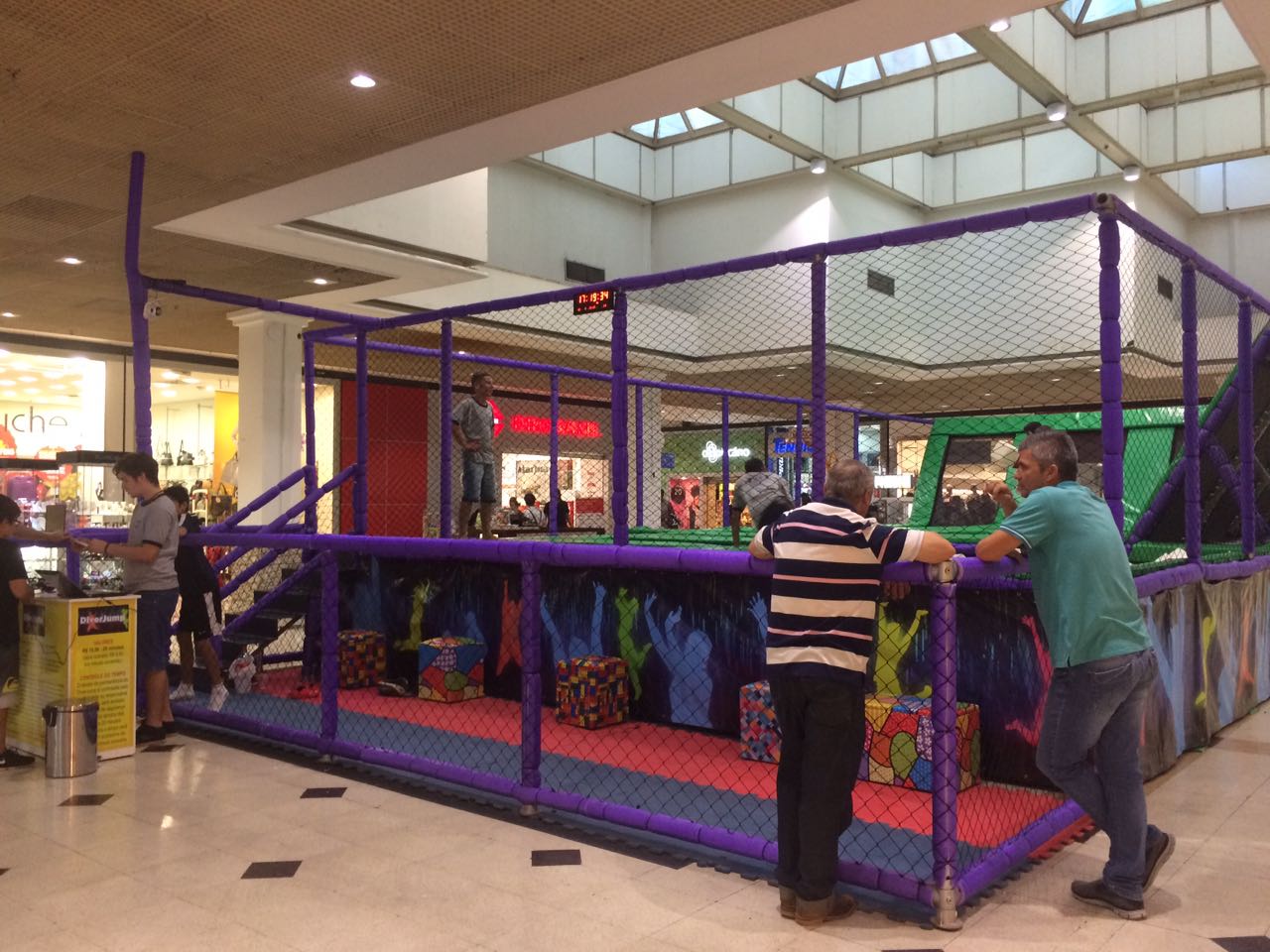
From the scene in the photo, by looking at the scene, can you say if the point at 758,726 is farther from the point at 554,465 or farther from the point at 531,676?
the point at 554,465

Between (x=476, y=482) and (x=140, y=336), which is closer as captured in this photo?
(x=140, y=336)

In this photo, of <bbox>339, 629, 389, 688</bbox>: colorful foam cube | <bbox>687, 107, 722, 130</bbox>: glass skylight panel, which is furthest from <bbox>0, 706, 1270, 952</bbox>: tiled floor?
<bbox>687, 107, 722, 130</bbox>: glass skylight panel

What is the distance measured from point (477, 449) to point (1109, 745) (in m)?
5.00

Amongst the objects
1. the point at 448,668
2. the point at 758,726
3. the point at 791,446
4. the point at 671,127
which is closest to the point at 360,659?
the point at 448,668

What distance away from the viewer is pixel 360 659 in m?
7.30

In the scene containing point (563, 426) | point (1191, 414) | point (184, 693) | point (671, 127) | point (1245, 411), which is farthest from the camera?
point (671, 127)

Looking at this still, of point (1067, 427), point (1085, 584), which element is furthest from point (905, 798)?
point (1067, 427)

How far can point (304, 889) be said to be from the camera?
3490mm

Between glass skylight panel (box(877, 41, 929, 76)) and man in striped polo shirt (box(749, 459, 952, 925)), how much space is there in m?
12.2

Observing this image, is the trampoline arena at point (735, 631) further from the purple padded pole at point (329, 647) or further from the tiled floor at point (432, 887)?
the tiled floor at point (432, 887)

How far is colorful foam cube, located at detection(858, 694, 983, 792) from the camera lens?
464 cm

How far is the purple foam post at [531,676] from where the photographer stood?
429 cm

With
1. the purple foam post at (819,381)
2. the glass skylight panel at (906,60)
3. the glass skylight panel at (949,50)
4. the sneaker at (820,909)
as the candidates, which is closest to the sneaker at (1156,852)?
the sneaker at (820,909)

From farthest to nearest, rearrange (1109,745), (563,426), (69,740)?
(563,426), (69,740), (1109,745)
